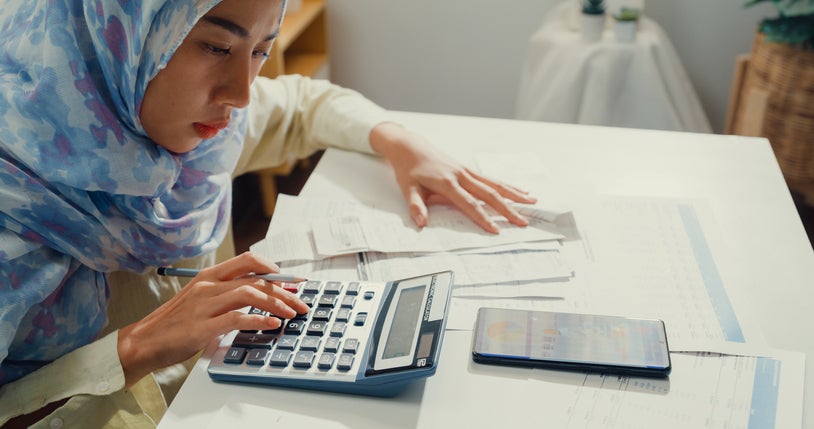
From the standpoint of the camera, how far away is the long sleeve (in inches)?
44.4

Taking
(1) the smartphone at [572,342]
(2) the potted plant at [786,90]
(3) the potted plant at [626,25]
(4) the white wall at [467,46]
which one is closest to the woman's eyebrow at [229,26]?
(1) the smartphone at [572,342]

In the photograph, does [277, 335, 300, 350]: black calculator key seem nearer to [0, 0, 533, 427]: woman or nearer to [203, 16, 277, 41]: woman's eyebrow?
[0, 0, 533, 427]: woman

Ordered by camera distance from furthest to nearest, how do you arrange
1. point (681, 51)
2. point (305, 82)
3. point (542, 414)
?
point (681, 51), point (305, 82), point (542, 414)

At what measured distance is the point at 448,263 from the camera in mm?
853

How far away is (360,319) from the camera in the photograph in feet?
2.34

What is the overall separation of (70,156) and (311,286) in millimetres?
280

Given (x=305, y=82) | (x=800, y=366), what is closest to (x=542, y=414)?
(x=800, y=366)

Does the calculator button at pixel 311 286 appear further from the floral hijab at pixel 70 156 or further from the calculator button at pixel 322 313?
the floral hijab at pixel 70 156

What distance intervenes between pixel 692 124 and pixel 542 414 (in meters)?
1.68

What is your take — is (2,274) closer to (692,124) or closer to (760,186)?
(760,186)

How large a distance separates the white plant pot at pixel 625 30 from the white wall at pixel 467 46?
0.34 meters

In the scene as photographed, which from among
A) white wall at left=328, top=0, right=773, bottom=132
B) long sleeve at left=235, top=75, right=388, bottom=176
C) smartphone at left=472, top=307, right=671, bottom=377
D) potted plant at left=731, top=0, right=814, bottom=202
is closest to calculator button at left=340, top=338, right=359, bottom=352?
smartphone at left=472, top=307, right=671, bottom=377

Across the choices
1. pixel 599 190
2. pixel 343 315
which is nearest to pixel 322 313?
pixel 343 315

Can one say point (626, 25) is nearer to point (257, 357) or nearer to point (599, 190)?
point (599, 190)
